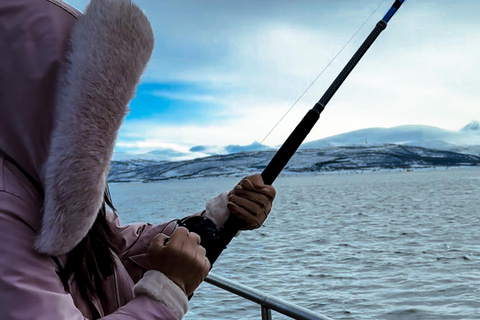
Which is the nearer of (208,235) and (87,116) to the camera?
(87,116)

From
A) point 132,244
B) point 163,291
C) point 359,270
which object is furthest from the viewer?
point 359,270

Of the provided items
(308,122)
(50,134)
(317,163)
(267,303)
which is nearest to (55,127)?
(50,134)

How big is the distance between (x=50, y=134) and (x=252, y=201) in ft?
2.72

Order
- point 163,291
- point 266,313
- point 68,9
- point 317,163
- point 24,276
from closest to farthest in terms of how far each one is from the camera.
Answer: point 24,276, point 68,9, point 163,291, point 266,313, point 317,163

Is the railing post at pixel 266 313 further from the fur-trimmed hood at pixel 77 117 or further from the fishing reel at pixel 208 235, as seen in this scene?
the fur-trimmed hood at pixel 77 117

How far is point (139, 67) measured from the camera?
44.0 inches

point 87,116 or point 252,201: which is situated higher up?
point 87,116

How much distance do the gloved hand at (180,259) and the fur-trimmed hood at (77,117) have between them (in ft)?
0.73

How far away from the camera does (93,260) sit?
1301 millimetres

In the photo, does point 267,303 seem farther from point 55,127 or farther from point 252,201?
point 55,127

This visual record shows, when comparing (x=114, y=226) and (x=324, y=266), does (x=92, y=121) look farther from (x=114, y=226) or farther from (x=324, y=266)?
(x=324, y=266)

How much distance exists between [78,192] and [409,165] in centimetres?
20417

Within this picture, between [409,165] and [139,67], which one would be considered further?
[409,165]

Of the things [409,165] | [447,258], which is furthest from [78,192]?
[409,165]
